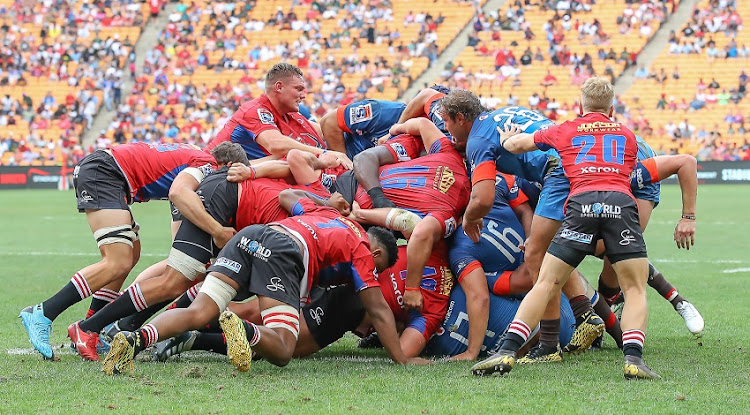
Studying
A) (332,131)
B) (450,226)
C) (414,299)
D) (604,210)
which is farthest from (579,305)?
Answer: (332,131)

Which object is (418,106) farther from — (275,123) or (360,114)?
(275,123)

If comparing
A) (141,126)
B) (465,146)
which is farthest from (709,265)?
(141,126)

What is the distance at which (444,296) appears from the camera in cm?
741

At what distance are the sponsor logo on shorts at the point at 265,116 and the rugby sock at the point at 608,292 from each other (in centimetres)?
321

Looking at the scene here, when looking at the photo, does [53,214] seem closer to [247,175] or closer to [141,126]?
[141,126]

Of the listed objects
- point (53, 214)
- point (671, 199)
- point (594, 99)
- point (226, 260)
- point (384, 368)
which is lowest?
point (671, 199)

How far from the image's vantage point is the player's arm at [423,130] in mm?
8422

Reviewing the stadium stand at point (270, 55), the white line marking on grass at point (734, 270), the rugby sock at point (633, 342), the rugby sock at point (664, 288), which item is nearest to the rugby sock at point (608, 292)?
the rugby sock at point (664, 288)

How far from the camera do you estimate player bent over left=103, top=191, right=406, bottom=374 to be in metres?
5.93

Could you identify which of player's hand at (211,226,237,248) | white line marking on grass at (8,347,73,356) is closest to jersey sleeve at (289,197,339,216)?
player's hand at (211,226,237,248)

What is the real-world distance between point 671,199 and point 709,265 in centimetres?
1534

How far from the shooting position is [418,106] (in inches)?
357

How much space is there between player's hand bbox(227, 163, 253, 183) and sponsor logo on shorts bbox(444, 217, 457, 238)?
155 centimetres

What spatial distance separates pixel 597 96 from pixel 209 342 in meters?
3.17
